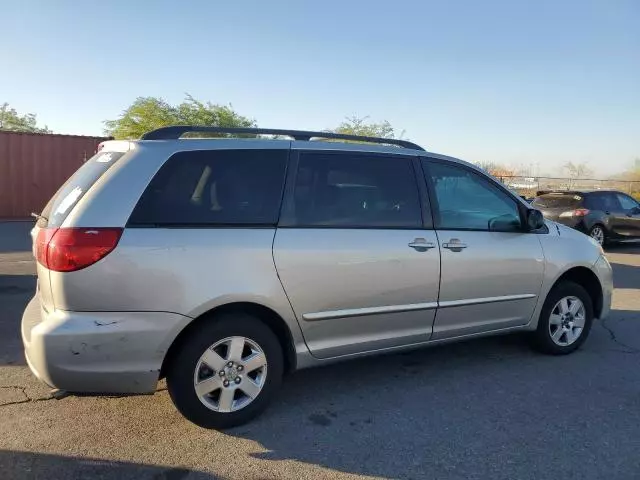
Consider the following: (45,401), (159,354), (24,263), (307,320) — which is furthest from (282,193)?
(24,263)

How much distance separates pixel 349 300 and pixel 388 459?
101cm

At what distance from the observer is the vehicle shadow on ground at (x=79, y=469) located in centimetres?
273

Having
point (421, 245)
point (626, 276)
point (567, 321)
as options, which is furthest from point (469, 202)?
point (626, 276)

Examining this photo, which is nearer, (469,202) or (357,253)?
(357,253)

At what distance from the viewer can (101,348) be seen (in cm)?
288

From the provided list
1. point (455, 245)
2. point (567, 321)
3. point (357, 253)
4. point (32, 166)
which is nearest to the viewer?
point (357, 253)

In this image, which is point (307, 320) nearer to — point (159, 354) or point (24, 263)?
point (159, 354)

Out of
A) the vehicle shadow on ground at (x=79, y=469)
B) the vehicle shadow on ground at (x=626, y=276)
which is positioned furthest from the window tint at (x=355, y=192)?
the vehicle shadow on ground at (x=626, y=276)

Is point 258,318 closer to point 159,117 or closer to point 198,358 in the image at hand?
point 198,358

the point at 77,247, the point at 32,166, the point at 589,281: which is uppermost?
the point at 77,247

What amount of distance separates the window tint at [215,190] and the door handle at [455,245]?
133cm

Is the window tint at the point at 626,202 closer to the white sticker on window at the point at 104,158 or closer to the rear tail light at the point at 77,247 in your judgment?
the white sticker on window at the point at 104,158

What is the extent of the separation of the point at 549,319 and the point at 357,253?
7.08ft

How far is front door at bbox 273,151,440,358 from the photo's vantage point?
134 inches
